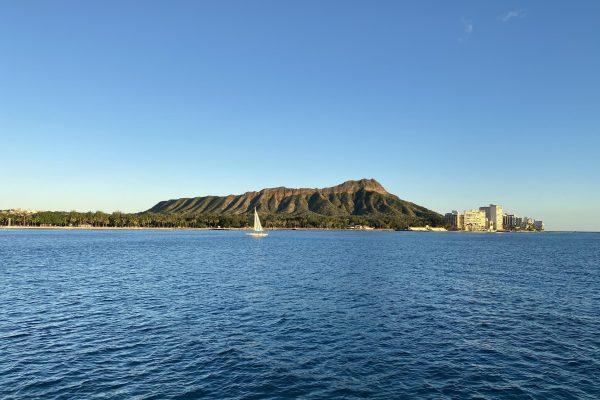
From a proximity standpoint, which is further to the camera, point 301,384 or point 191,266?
point 191,266

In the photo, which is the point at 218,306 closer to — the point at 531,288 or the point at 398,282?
the point at 398,282

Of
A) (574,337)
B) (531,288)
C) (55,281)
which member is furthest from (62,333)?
(531,288)

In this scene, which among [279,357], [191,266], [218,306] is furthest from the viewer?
[191,266]

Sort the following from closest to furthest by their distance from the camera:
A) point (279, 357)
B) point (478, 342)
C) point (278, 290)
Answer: point (279, 357) → point (478, 342) → point (278, 290)

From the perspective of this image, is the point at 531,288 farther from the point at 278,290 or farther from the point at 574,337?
the point at 278,290

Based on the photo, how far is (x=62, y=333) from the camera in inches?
1651

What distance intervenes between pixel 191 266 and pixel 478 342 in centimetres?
8463

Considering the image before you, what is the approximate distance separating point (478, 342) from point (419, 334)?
6.00 metres

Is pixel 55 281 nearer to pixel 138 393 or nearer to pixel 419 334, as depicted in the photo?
pixel 138 393

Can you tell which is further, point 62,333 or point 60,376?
point 62,333


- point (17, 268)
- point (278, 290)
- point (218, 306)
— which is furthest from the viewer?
point (17, 268)

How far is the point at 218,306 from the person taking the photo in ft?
186

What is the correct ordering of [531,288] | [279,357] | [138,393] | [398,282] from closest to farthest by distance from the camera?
1. [138,393]
2. [279,357]
3. [531,288]
4. [398,282]

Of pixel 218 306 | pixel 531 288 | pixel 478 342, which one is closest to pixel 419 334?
pixel 478 342
